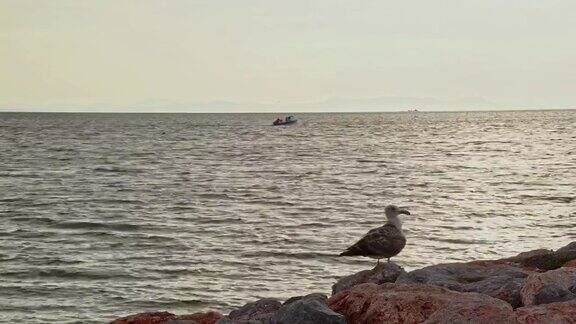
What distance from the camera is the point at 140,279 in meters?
20.6

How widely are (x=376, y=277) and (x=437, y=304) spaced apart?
3266mm

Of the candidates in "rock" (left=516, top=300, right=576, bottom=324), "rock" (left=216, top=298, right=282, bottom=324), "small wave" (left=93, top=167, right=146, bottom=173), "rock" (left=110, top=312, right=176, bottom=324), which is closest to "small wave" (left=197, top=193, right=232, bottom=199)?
"small wave" (left=93, top=167, right=146, bottom=173)

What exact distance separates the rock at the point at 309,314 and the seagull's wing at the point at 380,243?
15.5 ft

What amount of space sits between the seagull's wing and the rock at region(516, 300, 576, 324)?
5393 millimetres

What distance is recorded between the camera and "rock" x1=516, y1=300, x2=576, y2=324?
704 centimetres

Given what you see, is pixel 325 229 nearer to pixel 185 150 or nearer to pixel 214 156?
pixel 214 156

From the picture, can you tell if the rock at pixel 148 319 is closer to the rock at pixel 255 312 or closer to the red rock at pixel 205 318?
the red rock at pixel 205 318

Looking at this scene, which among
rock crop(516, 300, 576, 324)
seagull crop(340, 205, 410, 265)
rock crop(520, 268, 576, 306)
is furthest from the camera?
seagull crop(340, 205, 410, 265)

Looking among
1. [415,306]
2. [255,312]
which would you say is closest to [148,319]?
[255,312]

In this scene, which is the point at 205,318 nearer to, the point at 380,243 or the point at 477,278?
the point at 477,278

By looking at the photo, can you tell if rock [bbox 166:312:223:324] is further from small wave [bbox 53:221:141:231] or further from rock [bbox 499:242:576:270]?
small wave [bbox 53:221:141:231]

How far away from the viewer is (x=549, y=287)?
826cm

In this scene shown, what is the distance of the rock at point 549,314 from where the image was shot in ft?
23.1

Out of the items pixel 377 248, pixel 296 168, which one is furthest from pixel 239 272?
pixel 296 168
